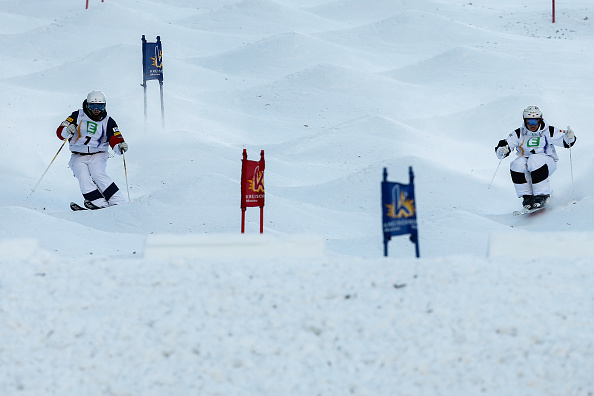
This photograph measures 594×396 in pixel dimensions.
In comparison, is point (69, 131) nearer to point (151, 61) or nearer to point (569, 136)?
point (151, 61)

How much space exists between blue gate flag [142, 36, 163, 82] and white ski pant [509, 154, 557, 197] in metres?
6.79

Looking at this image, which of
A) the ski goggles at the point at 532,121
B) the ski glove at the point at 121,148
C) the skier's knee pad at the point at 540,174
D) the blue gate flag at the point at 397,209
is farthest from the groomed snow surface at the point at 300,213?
the ski goggles at the point at 532,121

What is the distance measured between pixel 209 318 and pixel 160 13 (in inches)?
1090

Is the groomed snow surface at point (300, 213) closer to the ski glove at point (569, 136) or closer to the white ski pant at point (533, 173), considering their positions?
the white ski pant at point (533, 173)

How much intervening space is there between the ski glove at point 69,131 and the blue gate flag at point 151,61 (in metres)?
4.53

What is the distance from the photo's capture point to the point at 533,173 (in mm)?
12055

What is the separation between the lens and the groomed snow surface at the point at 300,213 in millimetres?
4879

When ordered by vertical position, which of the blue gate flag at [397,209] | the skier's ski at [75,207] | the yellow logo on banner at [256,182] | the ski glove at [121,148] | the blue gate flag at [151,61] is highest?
the blue gate flag at [151,61]

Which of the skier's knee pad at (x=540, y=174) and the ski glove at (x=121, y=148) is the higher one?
the ski glove at (x=121, y=148)

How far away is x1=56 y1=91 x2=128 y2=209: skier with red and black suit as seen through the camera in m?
12.0

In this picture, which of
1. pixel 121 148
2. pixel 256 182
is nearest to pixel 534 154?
pixel 256 182

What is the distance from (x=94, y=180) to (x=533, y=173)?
17.6ft

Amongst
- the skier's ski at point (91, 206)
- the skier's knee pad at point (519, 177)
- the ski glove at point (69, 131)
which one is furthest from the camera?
the skier's ski at point (91, 206)

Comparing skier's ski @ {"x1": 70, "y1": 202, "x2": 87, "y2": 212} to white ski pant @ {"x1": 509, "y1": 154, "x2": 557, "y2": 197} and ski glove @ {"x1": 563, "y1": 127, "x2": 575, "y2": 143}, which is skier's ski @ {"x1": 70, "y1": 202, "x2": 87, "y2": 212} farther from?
ski glove @ {"x1": 563, "y1": 127, "x2": 575, "y2": 143}
